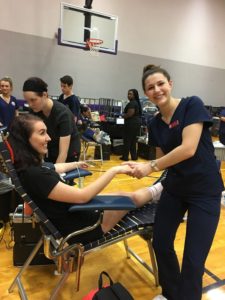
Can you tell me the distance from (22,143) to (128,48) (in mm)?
6505

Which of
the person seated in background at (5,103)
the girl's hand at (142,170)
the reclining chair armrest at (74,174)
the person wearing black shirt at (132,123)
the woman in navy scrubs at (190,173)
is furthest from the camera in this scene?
the person wearing black shirt at (132,123)

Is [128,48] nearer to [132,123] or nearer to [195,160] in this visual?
[132,123]

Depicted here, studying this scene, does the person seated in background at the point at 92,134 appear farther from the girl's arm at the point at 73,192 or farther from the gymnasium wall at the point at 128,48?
the girl's arm at the point at 73,192

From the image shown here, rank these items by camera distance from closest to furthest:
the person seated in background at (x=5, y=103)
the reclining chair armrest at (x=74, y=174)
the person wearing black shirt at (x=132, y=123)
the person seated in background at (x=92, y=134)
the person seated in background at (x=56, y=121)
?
the reclining chair armrest at (x=74, y=174) < the person seated in background at (x=56, y=121) < the person seated in background at (x=5, y=103) < the person seated in background at (x=92, y=134) < the person wearing black shirt at (x=132, y=123)

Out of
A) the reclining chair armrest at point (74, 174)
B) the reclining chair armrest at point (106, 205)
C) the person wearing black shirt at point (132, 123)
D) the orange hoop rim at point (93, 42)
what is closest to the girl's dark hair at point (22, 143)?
the reclining chair armrest at point (106, 205)

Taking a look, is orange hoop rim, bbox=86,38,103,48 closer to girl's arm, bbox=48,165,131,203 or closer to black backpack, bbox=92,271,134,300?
girl's arm, bbox=48,165,131,203

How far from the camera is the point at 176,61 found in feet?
26.5

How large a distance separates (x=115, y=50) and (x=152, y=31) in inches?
56.0

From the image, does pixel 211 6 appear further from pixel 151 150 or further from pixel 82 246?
pixel 82 246

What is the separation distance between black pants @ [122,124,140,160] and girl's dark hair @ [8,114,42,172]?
375cm

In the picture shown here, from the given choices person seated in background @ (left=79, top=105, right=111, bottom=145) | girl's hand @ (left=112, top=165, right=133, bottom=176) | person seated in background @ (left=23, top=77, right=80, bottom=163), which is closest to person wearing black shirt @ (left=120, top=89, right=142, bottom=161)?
person seated in background @ (left=79, top=105, right=111, bottom=145)

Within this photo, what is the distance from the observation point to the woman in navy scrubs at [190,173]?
123 cm

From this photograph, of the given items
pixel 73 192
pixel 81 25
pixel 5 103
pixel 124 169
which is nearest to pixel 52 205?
pixel 73 192

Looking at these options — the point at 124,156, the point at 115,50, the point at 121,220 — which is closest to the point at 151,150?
the point at 124,156
